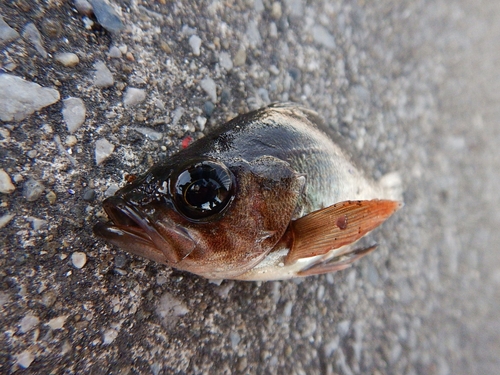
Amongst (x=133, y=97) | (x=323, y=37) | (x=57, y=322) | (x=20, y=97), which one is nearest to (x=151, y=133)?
(x=133, y=97)

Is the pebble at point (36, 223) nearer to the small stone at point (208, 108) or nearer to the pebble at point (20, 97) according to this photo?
the pebble at point (20, 97)

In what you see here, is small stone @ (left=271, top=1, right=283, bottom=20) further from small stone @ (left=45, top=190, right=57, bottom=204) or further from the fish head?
small stone @ (left=45, top=190, right=57, bottom=204)

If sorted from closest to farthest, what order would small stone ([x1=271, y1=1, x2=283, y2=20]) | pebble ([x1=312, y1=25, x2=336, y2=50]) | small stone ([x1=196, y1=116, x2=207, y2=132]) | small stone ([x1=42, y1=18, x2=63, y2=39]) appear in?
small stone ([x1=42, y1=18, x2=63, y2=39]) → small stone ([x1=196, y1=116, x2=207, y2=132]) → small stone ([x1=271, y1=1, x2=283, y2=20]) → pebble ([x1=312, y1=25, x2=336, y2=50])

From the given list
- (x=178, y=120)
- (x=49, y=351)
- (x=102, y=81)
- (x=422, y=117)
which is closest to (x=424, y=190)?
(x=422, y=117)

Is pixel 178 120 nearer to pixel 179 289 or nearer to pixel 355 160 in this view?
pixel 179 289

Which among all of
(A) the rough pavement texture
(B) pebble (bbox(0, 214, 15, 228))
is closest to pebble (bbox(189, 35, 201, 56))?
(A) the rough pavement texture
